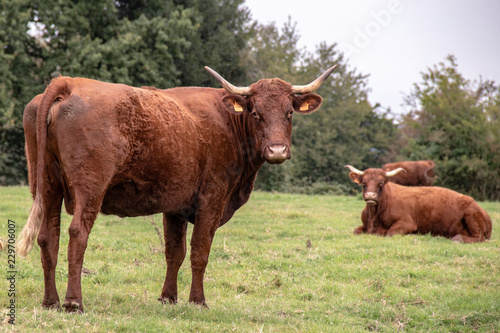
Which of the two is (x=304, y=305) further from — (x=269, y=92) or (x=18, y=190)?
(x=18, y=190)

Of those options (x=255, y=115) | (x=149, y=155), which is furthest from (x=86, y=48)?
(x=149, y=155)

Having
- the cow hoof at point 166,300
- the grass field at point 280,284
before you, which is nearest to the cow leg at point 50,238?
the grass field at point 280,284

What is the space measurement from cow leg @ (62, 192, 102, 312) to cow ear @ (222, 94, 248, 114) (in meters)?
2.03

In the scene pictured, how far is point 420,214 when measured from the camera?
12.6 m

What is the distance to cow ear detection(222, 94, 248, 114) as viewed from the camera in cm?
641

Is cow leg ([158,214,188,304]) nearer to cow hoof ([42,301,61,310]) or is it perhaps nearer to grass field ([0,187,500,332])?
grass field ([0,187,500,332])

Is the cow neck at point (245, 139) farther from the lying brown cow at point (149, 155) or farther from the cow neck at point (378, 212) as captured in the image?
the cow neck at point (378, 212)

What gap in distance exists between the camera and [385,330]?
6086mm

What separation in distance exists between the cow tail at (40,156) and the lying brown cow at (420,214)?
8459 millimetres

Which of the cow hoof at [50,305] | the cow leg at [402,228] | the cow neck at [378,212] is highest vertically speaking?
the cow neck at [378,212]

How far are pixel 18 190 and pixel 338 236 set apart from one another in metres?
10.5

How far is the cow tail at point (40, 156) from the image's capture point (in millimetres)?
4965

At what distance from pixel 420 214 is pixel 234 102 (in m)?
7.65

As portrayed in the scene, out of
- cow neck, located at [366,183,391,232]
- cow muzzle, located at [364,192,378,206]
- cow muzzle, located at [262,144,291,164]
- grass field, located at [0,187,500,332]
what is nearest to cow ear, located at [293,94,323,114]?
cow muzzle, located at [262,144,291,164]
